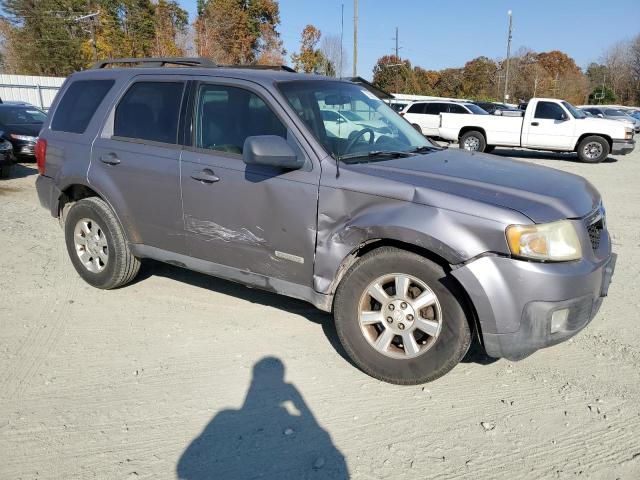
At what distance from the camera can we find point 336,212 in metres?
3.34

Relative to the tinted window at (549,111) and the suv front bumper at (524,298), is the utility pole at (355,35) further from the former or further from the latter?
the suv front bumper at (524,298)

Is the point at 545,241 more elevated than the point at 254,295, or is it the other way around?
the point at 545,241

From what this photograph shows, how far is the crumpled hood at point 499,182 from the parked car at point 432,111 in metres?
15.2

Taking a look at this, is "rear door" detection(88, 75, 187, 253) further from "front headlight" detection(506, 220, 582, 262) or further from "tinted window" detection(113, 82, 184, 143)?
"front headlight" detection(506, 220, 582, 262)

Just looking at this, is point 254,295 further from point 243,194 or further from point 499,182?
point 499,182

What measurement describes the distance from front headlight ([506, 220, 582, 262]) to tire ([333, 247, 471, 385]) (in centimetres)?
43

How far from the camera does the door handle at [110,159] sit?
14.2 feet

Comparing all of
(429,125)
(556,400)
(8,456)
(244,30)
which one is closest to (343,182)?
(556,400)

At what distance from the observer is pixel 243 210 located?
12.1 feet

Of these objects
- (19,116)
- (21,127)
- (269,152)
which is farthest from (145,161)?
(19,116)

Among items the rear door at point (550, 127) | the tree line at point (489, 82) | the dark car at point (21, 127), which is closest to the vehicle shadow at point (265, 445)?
the dark car at point (21, 127)

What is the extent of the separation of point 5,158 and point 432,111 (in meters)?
14.0

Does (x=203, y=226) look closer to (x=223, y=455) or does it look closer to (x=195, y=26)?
(x=223, y=455)

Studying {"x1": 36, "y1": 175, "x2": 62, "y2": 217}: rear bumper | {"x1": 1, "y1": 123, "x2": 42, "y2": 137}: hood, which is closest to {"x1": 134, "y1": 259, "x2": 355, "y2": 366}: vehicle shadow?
{"x1": 36, "y1": 175, "x2": 62, "y2": 217}: rear bumper
